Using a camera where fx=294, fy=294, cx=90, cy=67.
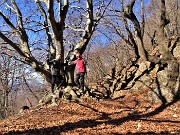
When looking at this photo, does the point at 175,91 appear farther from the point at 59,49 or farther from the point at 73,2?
the point at 73,2

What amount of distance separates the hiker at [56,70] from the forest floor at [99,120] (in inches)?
50.1

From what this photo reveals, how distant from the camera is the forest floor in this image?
25.6 feet

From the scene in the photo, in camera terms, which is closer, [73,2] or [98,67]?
[73,2]

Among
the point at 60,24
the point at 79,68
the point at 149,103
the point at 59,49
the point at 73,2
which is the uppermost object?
the point at 73,2

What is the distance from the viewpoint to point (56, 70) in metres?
Answer: 13.4

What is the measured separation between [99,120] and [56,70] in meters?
4.77

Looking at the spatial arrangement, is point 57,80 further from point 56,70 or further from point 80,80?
point 80,80

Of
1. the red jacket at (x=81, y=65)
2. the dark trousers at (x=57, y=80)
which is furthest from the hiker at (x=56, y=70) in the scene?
the red jacket at (x=81, y=65)

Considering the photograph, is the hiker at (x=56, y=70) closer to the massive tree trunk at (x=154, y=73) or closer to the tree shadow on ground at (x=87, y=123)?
the tree shadow on ground at (x=87, y=123)

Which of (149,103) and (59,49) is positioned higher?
(59,49)

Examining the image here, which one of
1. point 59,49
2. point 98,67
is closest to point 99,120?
point 59,49

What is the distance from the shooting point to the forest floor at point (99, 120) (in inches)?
307

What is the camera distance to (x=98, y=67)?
42562 millimetres

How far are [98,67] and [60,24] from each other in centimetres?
2989
